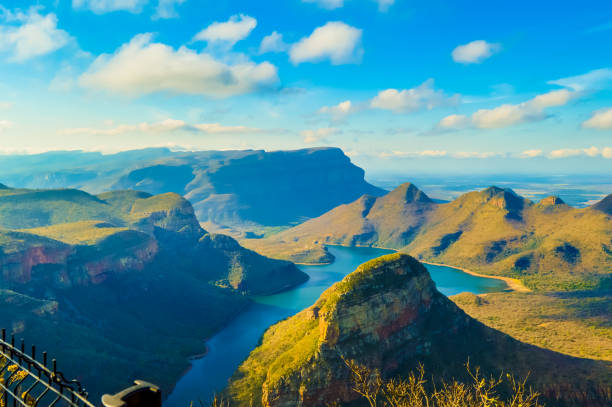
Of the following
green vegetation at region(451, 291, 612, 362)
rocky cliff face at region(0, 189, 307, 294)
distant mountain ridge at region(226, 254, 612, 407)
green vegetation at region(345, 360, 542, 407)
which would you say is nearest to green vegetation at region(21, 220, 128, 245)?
rocky cliff face at region(0, 189, 307, 294)

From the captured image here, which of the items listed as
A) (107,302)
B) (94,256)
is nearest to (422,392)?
(107,302)

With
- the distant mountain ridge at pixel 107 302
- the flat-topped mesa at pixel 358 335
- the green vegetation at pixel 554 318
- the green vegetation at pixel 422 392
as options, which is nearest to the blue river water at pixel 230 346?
the distant mountain ridge at pixel 107 302

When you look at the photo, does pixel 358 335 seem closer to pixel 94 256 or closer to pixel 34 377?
pixel 34 377

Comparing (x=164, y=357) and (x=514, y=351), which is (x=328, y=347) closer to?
(x=514, y=351)

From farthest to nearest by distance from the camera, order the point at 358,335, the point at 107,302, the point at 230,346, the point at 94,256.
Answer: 1. the point at 230,346
2. the point at 94,256
3. the point at 107,302
4. the point at 358,335

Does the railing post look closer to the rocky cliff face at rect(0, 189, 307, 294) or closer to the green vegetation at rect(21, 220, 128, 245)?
the rocky cliff face at rect(0, 189, 307, 294)

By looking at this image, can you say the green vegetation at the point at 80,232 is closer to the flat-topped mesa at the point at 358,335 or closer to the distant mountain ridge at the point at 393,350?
the flat-topped mesa at the point at 358,335
